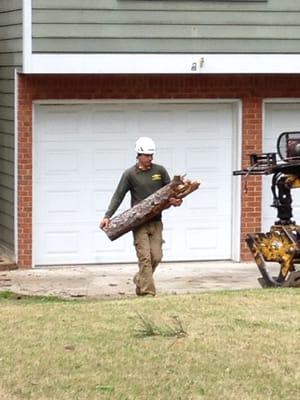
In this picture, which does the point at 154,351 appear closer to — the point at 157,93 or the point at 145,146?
the point at 145,146

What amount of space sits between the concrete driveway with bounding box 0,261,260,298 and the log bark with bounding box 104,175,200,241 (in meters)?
1.39

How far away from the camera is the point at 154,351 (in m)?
8.11

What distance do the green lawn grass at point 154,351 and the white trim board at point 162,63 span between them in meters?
5.28

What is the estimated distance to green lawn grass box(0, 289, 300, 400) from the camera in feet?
23.8

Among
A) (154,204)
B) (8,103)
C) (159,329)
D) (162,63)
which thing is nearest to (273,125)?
(162,63)

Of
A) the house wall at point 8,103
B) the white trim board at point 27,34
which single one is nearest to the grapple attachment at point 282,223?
the white trim board at point 27,34

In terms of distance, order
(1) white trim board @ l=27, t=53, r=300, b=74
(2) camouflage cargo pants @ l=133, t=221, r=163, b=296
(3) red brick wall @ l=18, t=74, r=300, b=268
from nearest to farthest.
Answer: (2) camouflage cargo pants @ l=133, t=221, r=163, b=296, (1) white trim board @ l=27, t=53, r=300, b=74, (3) red brick wall @ l=18, t=74, r=300, b=268

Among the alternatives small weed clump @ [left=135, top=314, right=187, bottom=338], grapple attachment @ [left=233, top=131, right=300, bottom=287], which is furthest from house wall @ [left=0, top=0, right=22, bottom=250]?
small weed clump @ [left=135, top=314, right=187, bottom=338]

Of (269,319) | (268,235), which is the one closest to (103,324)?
(269,319)

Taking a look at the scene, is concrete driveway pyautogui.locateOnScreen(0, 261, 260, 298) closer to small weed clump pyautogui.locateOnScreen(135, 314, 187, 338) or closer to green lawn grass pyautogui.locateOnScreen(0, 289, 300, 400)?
→ green lawn grass pyautogui.locateOnScreen(0, 289, 300, 400)

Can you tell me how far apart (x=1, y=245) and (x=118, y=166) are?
83.3 inches

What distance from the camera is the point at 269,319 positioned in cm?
934

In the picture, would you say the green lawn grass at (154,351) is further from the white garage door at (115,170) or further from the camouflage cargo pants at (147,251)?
the white garage door at (115,170)

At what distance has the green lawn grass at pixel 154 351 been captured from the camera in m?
7.25
